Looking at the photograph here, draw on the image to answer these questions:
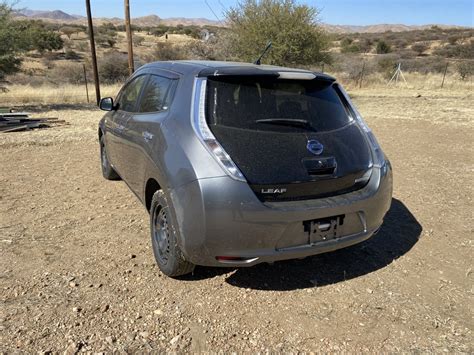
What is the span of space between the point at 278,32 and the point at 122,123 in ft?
52.1

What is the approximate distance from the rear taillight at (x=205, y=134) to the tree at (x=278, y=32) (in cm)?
1652

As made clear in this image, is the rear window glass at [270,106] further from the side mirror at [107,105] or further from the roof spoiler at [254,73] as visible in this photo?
the side mirror at [107,105]

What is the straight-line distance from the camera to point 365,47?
57906mm

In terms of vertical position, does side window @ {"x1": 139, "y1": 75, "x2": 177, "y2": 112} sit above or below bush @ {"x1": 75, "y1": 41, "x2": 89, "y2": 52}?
above

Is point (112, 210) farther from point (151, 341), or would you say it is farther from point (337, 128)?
point (337, 128)

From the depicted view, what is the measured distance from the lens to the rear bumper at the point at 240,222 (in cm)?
267

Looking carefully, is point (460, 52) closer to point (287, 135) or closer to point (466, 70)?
point (466, 70)

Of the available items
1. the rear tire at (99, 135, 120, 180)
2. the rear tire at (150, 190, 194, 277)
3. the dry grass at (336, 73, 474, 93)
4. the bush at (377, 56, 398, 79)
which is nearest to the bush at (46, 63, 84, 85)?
the dry grass at (336, 73, 474, 93)

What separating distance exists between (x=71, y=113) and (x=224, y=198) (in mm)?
12371

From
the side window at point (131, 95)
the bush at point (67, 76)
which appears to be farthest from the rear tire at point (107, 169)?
the bush at point (67, 76)

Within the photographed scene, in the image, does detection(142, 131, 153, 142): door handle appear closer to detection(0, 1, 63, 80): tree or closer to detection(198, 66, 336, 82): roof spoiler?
detection(198, 66, 336, 82): roof spoiler

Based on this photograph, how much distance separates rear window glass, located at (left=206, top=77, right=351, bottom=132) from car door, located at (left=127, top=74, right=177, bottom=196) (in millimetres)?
523

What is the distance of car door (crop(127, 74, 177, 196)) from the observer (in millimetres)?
3389

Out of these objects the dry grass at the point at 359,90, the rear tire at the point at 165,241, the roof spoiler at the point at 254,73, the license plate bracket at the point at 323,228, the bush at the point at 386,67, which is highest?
the roof spoiler at the point at 254,73
